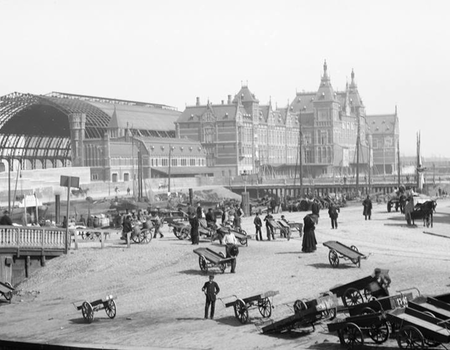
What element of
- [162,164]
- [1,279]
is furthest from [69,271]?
[162,164]

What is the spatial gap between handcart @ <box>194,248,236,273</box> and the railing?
7.44 meters

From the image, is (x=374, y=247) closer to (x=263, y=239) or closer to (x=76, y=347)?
(x=263, y=239)

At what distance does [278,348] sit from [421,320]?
10.2 ft

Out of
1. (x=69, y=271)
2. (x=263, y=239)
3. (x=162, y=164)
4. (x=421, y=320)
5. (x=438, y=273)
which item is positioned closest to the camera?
(x=421, y=320)

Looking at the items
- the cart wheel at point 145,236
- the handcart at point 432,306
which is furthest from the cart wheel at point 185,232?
the handcart at point 432,306

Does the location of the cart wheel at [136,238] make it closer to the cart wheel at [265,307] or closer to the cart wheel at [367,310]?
the cart wheel at [265,307]

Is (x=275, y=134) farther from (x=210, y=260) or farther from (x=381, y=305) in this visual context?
(x=381, y=305)

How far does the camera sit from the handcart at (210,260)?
2836 centimetres

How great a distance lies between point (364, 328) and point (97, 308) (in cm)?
840

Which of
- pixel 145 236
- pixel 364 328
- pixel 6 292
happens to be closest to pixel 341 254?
pixel 364 328

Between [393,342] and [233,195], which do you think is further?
[233,195]

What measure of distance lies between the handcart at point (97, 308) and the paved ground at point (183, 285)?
245mm

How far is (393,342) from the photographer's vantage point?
1828 centimetres

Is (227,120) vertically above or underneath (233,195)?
above
